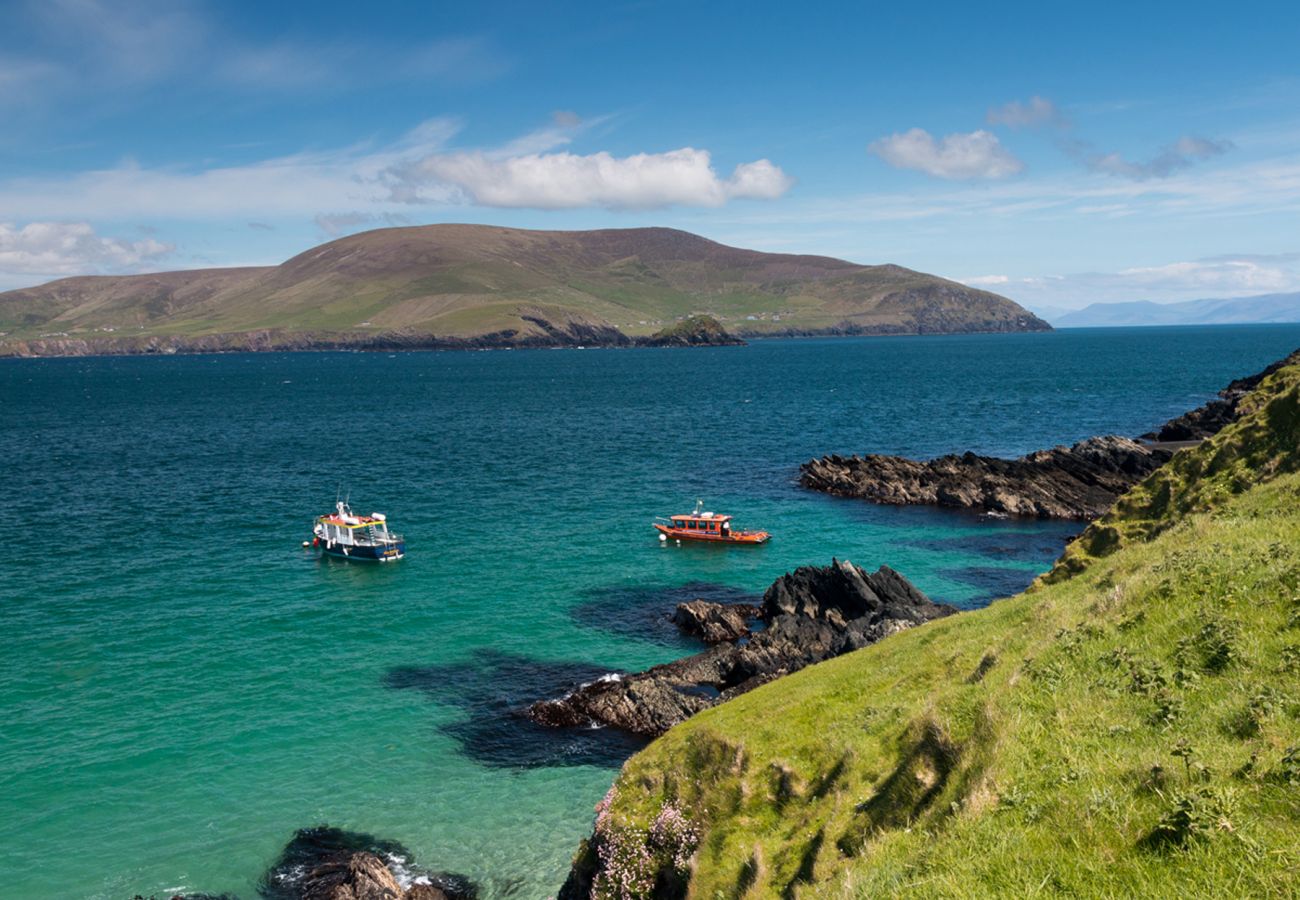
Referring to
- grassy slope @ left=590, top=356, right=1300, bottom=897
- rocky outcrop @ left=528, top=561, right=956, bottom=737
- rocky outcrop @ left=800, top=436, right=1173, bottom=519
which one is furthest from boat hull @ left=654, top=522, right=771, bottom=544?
grassy slope @ left=590, top=356, right=1300, bottom=897

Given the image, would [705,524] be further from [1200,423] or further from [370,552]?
[1200,423]

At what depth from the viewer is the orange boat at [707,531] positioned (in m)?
67.8

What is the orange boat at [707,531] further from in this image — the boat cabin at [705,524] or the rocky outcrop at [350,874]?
the rocky outcrop at [350,874]

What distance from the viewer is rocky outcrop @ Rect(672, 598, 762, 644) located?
159ft

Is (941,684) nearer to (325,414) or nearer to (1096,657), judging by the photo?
Result: (1096,657)

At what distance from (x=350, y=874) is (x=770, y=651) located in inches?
916

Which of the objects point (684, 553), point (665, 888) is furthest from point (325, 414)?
point (665, 888)

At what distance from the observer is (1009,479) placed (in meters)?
81.8

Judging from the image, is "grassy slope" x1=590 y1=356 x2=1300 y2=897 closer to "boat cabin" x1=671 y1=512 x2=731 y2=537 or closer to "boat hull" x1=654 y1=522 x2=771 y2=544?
"boat hull" x1=654 y1=522 x2=771 y2=544

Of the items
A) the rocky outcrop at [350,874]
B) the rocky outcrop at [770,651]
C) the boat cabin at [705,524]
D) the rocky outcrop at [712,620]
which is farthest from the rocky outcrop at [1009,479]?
the rocky outcrop at [350,874]

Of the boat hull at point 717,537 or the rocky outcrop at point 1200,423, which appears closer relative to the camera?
the boat hull at point 717,537

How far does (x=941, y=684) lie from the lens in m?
19.8

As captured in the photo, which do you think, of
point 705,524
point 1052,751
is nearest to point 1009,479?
point 705,524

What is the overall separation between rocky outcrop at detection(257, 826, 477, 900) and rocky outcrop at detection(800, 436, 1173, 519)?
62.8 metres
